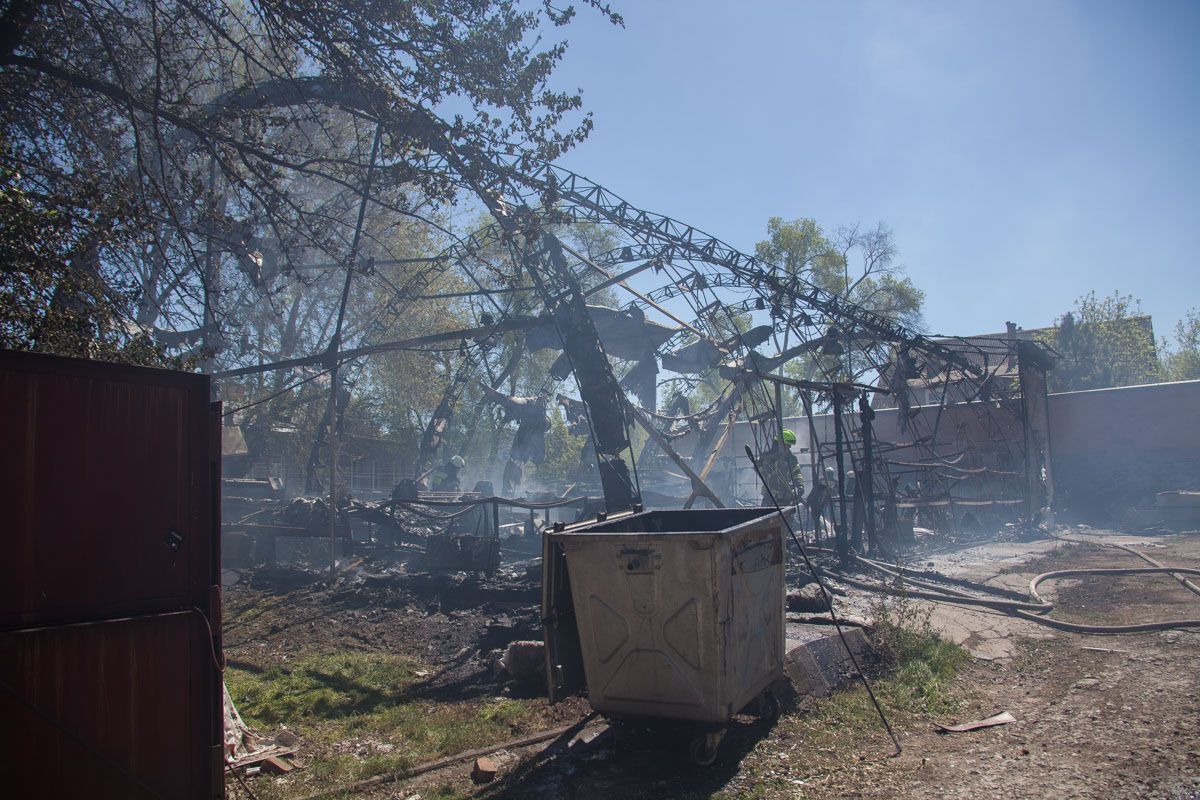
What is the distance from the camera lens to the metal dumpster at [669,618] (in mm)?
4488

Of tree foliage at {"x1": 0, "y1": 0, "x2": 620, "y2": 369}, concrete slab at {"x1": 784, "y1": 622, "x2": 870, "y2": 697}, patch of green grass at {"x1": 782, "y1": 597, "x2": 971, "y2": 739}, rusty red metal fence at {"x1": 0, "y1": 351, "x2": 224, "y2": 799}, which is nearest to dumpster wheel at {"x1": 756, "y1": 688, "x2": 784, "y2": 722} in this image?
patch of green grass at {"x1": 782, "y1": 597, "x2": 971, "y2": 739}

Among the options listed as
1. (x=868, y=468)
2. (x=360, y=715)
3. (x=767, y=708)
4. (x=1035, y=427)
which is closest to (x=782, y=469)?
(x=868, y=468)

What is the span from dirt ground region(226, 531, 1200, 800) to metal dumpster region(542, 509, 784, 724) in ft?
1.34

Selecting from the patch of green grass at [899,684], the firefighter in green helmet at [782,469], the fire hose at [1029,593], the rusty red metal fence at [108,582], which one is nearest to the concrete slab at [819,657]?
the patch of green grass at [899,684]

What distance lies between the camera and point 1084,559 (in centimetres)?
1348

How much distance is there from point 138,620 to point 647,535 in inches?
115

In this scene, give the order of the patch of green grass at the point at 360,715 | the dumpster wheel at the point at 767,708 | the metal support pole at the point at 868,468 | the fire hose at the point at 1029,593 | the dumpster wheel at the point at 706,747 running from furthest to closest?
the metal support pole at the point at 868,468 < the fire hose at the point at 1029,593 < the dumpster wheel at the point at 767,708 < the patch of green grass at the point at 360,715 < the dumpster wheel at the point at 706,747

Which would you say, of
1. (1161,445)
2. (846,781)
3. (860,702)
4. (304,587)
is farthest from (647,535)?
(1161,445)

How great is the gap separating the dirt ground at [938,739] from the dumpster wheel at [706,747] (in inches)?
3.0

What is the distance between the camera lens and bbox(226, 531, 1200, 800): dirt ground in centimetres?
430

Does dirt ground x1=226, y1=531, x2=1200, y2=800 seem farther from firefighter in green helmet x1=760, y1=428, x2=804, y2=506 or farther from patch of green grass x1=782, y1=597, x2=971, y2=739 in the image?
firefighter in green helmet x1=760, y1=428, x2=804, y2=506

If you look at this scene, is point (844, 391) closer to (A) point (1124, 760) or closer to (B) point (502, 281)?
(B) point (502, 281)

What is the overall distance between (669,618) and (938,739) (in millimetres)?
2367

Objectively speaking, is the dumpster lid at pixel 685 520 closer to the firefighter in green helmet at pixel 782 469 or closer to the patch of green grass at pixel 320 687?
the patch of green grass at pixel 320 687
